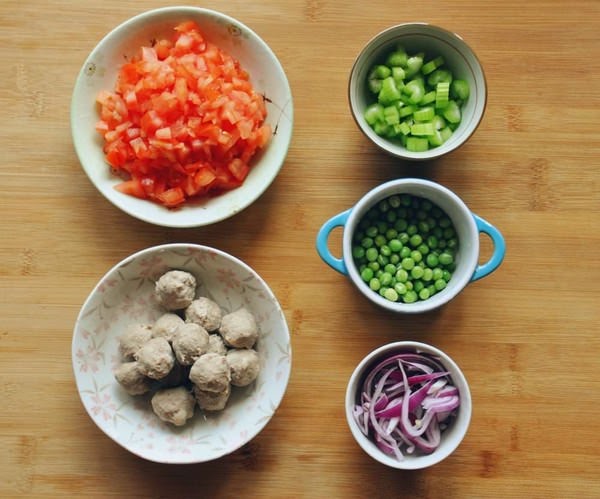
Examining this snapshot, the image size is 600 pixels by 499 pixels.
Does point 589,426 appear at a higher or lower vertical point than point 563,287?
lower

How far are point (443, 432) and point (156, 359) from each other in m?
0.84

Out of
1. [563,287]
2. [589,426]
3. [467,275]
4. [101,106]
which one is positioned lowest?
[589,426]

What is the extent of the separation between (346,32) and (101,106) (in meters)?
0.77

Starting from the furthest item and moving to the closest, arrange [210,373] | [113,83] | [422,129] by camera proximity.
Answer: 1. [113,83]
2. [422,129]
3. [210,373]

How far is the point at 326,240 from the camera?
1.93 metres

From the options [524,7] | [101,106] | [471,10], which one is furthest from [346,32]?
[101,106]

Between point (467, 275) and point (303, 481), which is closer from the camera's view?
point (467, 275)

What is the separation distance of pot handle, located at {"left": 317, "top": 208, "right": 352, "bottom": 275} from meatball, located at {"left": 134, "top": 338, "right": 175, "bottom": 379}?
1.63ft

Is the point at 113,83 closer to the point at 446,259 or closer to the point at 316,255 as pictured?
the point at 316,255

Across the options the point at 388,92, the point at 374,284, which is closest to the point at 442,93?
the point at 388,92

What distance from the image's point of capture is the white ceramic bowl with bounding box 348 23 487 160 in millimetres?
1970

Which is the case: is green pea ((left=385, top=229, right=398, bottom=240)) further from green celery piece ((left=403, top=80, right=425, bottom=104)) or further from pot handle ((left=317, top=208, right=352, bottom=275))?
green celery piece ((left=403, top=80, right=425, bottom=104))

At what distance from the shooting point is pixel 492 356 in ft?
7.10

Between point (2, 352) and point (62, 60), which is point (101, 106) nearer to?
point (62, 60)
